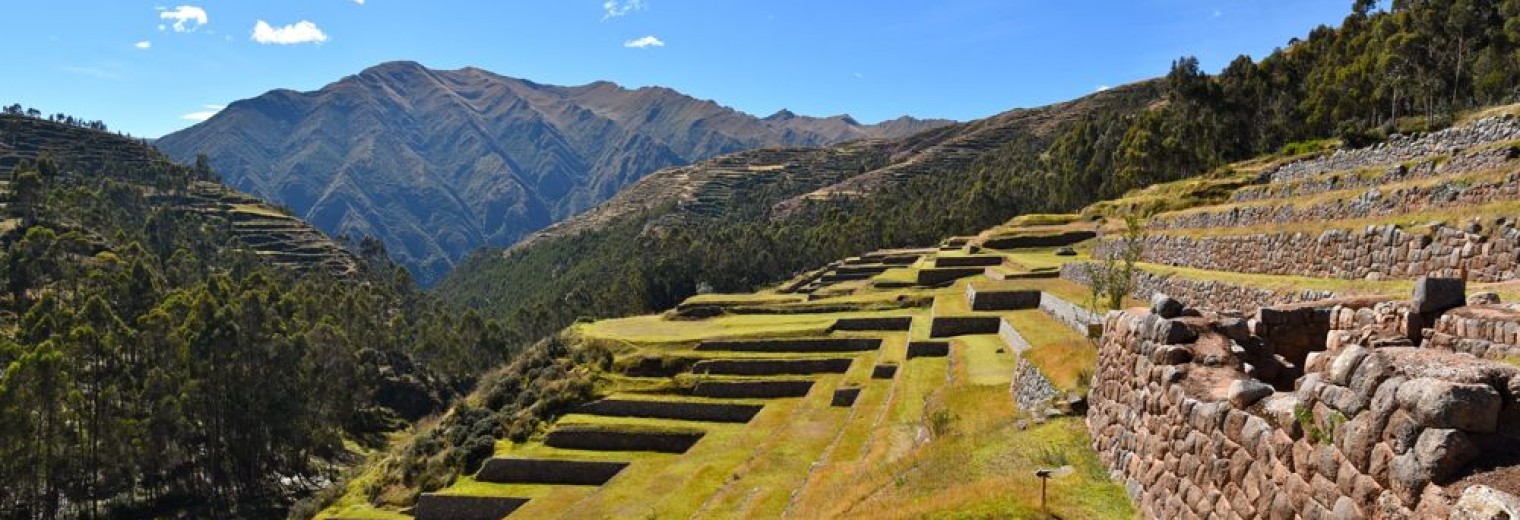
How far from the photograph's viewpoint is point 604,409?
3969 centimetres

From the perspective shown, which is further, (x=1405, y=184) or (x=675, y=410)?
(x=675, y=410)

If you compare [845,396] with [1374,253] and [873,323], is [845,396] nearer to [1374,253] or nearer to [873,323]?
[873,323]

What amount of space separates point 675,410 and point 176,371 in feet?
135

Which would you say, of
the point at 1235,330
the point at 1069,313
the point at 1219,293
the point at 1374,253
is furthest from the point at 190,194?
the point at 1235,330

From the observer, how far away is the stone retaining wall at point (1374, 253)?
1368 cm

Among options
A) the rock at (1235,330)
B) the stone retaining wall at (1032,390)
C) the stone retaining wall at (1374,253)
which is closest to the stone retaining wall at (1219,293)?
the stone retaining wall at (1374,253)

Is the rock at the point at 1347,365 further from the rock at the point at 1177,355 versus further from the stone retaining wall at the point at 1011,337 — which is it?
the stone retaining wall at the point at 1011,337

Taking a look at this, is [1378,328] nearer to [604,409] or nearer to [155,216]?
[604,409]

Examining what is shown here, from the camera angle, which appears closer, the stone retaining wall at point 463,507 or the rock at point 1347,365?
the rock at point 1347,365

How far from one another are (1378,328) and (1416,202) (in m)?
12.4

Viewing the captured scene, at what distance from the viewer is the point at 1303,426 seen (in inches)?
223

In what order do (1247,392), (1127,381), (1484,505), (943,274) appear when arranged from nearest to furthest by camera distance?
1. (1484,505)
2. (1247,392)
3. (1127,381)
4. (943,274)

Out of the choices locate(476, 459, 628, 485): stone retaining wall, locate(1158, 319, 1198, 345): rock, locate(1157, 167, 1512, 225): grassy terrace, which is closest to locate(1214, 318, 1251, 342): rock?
locate(1158, 319, 1198, 345): rock

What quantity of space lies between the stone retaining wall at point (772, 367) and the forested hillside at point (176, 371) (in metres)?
32.3
